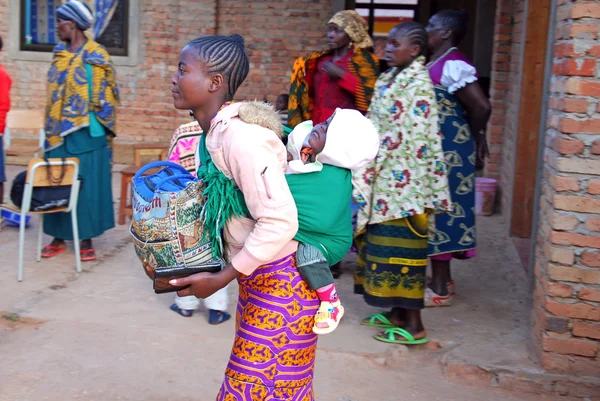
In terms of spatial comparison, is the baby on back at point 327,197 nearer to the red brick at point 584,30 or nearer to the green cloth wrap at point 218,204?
the green cloth wrap at point 218,204

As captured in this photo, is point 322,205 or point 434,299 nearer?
point 322,205

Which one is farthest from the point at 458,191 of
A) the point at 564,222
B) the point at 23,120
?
the point at 23,120

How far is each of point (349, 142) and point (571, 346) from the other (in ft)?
7.20

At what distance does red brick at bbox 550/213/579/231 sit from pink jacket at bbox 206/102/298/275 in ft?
6.84

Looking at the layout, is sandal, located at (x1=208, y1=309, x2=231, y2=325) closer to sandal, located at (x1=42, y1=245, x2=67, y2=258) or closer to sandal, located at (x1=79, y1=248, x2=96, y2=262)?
sandal, located at (x1=79, y1=248, x2=96, y2=262)

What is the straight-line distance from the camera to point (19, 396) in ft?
12.3

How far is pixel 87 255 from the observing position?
19.8ft

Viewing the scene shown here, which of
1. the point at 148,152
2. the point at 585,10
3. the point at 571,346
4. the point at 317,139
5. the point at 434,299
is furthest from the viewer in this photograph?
the point at 148,152

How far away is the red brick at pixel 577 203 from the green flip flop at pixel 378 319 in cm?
132

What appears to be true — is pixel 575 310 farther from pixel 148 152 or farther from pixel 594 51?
pixel 148 152

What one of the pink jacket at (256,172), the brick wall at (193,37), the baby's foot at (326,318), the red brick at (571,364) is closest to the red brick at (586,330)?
the red brick at (571,364)

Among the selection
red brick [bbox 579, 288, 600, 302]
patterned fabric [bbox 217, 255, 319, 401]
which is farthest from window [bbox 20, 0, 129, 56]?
patterned fabric [bbox 217, 255, 319, 401]

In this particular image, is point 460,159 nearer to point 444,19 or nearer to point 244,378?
point 444,19

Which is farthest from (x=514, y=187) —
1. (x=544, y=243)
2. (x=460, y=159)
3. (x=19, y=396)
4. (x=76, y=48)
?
(x=19, y=396)
